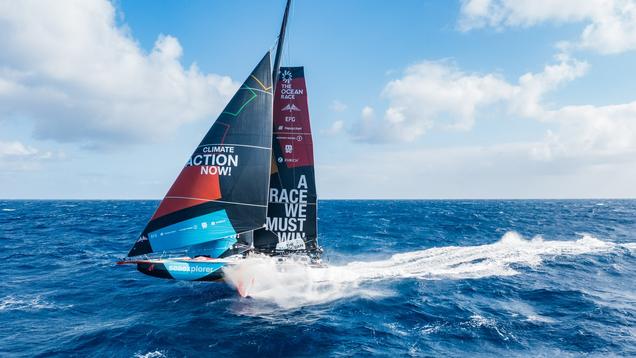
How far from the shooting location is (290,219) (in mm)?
19953

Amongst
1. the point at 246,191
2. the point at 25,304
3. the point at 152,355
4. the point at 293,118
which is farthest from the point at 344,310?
the point at 25,304

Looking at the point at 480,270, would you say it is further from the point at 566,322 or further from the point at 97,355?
the point at 97,355

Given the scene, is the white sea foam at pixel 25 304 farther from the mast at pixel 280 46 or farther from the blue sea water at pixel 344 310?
the mast at pixel 280 46

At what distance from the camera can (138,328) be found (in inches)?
569

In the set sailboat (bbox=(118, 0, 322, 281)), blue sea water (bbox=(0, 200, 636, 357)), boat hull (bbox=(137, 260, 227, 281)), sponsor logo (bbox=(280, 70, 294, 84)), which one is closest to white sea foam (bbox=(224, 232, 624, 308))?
blue sea water (bbox=(0, 200, 636, 357))

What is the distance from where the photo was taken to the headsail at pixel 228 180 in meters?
17.3

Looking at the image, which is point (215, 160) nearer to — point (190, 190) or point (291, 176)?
point (190, 190)

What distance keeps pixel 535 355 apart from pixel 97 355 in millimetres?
14171

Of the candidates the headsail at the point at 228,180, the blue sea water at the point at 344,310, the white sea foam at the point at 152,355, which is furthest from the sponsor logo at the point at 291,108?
the white sea foam at the point at 152,355

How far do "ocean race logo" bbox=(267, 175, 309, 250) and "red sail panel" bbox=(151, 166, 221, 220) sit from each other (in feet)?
10.9

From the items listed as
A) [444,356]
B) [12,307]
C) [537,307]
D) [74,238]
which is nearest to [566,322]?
[537,307]

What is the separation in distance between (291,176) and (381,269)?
8.99 metres

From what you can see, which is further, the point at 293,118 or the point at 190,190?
the point at 293,118

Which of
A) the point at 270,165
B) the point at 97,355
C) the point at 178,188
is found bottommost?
the point at 97,355
